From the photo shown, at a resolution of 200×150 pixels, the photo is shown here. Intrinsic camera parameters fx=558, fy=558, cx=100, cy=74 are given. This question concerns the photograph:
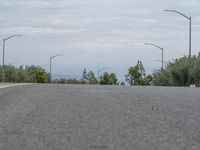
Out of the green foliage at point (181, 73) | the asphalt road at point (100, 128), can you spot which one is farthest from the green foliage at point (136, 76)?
the asphalt road at point (100, 128)

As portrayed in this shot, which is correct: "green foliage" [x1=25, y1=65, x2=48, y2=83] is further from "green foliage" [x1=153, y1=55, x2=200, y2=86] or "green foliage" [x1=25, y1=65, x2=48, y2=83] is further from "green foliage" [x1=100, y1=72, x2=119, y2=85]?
"green foliage" [x1=153, y1=55, x2=200, y2=86]

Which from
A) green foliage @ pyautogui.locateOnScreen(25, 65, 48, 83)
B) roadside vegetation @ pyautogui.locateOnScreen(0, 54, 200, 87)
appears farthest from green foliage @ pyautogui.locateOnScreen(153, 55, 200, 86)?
green foliage @ pyautogui.locateOnScreen(25, 65, 48, 83)

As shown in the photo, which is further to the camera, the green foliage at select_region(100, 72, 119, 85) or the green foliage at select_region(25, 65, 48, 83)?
the green foliage at select_region(100, 72, 119, 85)

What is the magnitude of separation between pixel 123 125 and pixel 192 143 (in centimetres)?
286

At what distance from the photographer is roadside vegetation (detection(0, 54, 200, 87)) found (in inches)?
2591

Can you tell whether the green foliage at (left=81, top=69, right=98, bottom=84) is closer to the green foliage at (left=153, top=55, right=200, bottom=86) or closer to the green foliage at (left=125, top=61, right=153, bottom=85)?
the green foliage at (left=125, top=61, right=153, bottom=85)

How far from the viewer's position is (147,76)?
397ft

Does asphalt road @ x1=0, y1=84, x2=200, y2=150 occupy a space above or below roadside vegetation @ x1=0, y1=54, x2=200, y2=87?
below

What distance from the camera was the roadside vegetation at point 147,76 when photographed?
216 ft

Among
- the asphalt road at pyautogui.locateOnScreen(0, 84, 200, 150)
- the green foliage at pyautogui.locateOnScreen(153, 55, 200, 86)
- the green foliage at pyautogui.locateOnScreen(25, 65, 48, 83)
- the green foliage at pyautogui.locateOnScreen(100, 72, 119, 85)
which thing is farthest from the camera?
the green foliage at pyautogui.locateOnScreen(100, 72, 119, 85)

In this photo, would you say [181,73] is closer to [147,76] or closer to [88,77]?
[147,76]

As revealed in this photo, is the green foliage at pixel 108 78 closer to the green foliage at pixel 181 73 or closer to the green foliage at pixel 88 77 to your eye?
the green foliage at pixel 88 77

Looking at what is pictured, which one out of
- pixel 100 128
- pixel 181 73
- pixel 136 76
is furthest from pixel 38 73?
pixel 100 128

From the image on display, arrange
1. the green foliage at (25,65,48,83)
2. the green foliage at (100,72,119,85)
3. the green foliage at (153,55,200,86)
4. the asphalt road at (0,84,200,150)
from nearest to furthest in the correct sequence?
the asphalt road at (0,84,200,150), the green foliage at (153,55,200,86), the green foliage at (25,65,48,83), the green foliage at (100,72,119,85)
